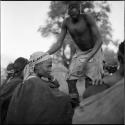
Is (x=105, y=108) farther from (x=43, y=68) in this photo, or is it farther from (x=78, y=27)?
(x=78, y=27)

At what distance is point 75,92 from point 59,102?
2.34m

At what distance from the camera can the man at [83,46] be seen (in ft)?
19.0

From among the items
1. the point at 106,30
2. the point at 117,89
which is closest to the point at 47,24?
the point at 106,30

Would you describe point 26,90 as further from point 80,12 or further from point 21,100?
point 80,12

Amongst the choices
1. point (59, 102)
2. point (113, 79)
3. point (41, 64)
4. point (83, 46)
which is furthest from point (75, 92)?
point (113, 79)

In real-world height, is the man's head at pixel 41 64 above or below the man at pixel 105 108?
above

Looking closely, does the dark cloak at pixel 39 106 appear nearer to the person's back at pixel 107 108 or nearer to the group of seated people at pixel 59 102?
the group of seated people at pixel 59 102

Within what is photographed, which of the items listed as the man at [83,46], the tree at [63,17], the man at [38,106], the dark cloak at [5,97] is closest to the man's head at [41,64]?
the man at [38,106]

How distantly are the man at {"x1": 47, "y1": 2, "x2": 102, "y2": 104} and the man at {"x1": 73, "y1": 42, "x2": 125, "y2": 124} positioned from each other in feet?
9.16

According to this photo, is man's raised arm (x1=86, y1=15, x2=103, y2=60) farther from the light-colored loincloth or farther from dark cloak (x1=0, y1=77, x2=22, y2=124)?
dark cloak (x1=0, y1=77, x2=22, y2=124)

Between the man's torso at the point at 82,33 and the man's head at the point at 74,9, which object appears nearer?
the man's head at the point at 74,9

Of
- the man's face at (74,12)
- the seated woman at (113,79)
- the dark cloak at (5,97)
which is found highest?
the man's face at (74,12)

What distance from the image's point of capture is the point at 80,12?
19.3 feet

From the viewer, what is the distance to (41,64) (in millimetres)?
4477
